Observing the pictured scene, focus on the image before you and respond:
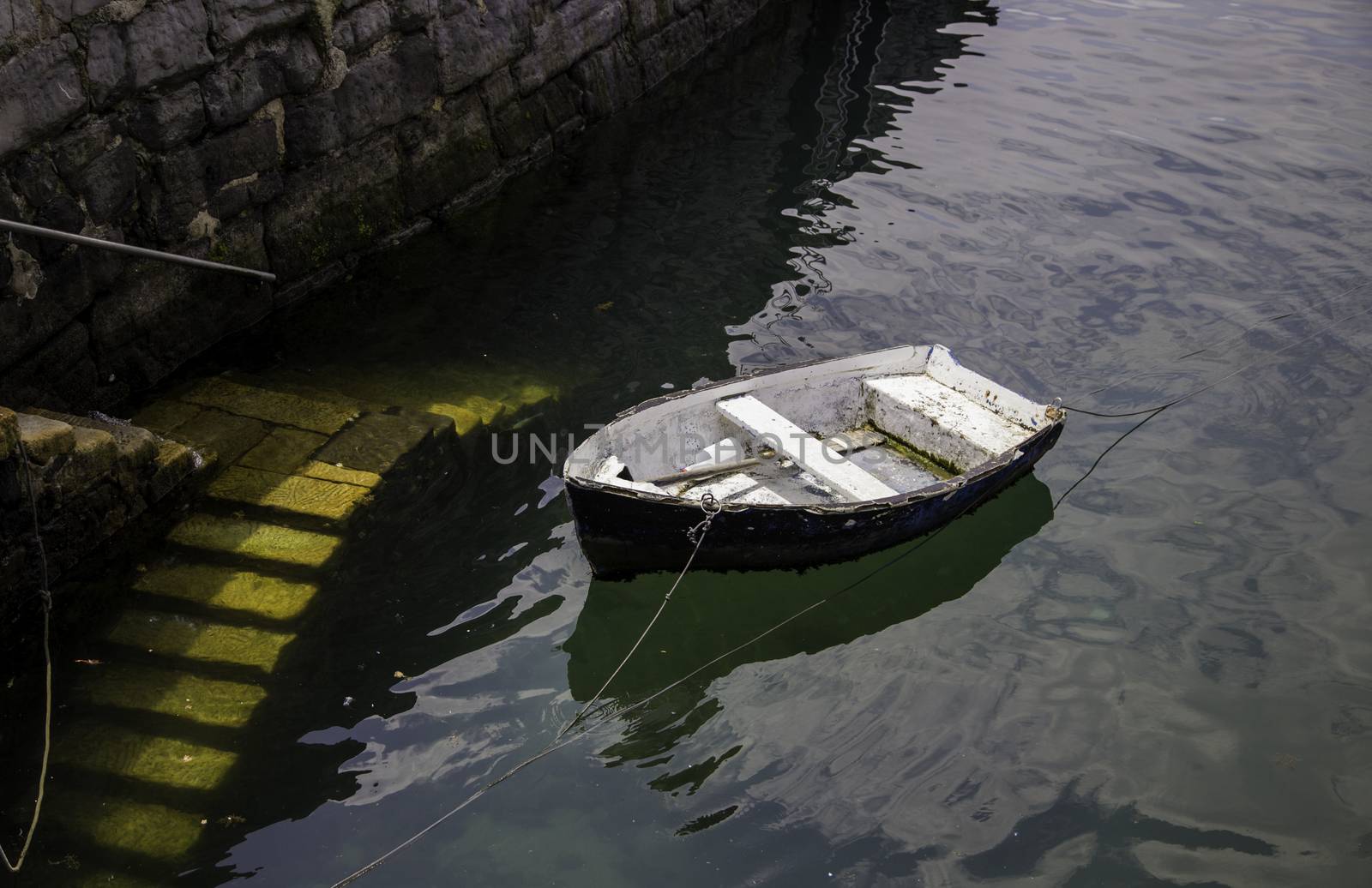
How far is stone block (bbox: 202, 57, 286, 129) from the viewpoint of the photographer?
776cm

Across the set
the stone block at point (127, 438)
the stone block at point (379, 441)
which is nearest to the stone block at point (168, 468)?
the stone block at point (127, 438)

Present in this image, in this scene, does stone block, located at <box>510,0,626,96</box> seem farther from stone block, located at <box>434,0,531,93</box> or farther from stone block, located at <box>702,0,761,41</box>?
stone block, located at <box>702,0,761,41</box>

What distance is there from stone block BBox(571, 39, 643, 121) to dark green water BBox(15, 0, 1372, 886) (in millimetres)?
612

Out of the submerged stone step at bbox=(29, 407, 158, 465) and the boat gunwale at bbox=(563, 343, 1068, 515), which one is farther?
the submerged stone step at bbox=(29, 407, 158, 465)

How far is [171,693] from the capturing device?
528 cm

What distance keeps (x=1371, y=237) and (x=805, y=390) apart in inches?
263

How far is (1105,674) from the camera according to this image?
5836 mm

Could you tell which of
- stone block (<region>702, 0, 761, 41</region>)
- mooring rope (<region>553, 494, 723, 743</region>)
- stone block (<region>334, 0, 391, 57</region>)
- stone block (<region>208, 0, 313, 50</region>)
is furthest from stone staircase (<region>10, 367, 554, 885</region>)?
stone block (<region>702, 0, 761, 41</region>)

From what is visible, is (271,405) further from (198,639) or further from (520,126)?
(520,126)

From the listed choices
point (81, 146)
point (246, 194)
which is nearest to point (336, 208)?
point (246, 194)

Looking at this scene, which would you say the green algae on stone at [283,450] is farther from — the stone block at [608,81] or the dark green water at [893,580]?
the stone block at [608,81]

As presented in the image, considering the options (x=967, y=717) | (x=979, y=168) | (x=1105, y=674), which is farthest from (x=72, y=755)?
(x=979, y=168)

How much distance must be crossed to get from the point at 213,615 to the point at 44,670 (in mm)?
785

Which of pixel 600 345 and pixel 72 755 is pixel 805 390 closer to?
pixel 600 345
